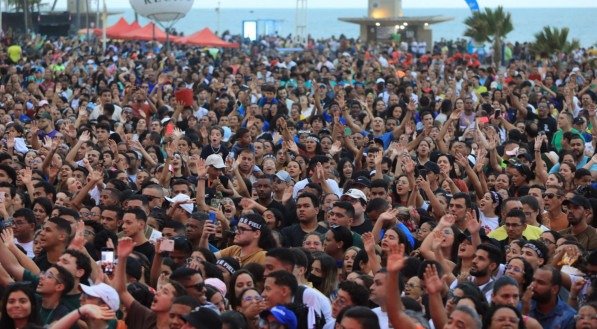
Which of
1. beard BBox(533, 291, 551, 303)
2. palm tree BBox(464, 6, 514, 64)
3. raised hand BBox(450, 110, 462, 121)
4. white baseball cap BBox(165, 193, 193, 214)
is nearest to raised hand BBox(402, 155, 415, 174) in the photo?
white baseball cap BBox(165, 193, 193, 214)

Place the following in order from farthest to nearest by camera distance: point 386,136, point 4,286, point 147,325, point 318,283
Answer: point 386,136
point 318,283
point 4,286
point 147,325

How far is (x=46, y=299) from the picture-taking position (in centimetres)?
854

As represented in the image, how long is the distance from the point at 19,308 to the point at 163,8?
2313 centimetres

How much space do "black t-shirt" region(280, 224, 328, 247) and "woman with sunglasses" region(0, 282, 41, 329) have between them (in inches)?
141

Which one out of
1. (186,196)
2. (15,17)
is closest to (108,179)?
(186,196)

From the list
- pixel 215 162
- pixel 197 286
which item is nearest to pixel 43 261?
pixel 197 286

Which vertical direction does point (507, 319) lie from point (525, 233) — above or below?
above

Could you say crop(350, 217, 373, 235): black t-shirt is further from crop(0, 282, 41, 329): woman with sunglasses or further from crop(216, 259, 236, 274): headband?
crop(0, 282, 41, 329): woman with sunglasses

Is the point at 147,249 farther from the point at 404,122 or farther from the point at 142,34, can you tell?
the point at 142,34

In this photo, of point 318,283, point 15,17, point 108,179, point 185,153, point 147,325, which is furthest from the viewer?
point 15,17

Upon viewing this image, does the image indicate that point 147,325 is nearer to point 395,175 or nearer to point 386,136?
point 395,175

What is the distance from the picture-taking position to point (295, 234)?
1164cm

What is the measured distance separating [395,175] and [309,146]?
1544 millimetres

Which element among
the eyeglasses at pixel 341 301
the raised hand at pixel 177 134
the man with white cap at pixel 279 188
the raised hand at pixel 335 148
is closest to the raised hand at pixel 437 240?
the eyeglasses at pixel 341 301
